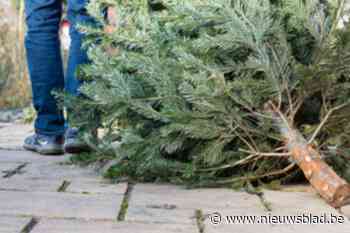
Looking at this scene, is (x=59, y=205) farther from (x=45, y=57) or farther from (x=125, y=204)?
(x=45, y=57)

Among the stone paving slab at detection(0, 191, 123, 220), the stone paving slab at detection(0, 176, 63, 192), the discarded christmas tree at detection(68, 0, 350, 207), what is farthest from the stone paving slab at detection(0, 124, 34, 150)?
the stone paving slab at detection(0, 191, 123, 220)

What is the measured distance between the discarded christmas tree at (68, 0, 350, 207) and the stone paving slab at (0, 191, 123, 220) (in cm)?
34

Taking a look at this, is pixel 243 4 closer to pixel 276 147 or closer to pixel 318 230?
pixel 276 147

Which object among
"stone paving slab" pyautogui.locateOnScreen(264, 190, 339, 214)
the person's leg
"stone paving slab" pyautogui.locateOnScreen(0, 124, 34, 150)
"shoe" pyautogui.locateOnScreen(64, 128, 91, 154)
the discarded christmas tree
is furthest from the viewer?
"stone paving slab" pyautogui.locateOnScreen(0, 124, 34, 150)

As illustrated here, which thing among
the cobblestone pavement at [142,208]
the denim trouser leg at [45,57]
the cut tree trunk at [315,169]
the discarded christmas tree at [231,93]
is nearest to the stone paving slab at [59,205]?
the cobblestone pavement at [142,208]

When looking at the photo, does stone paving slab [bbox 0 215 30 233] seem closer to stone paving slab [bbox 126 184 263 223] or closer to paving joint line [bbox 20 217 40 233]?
paving joint line [bbox 20 217 40 233]

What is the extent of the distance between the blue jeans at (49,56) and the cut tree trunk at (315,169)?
47.9 inches

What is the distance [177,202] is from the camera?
218 cm

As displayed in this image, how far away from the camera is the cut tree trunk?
2.15 meters

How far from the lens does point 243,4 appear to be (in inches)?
93.0

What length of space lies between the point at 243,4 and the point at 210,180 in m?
0.68

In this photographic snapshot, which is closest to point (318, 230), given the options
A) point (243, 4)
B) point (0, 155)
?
point (243, 4)

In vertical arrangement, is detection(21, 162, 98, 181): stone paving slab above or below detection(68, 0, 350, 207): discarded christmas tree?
below

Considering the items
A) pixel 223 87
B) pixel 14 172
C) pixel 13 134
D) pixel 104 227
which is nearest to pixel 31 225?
pixel 104 227
